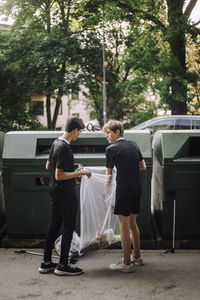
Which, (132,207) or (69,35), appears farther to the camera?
(69,35)

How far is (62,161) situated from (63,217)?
1.80ft

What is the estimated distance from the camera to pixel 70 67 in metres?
18.6

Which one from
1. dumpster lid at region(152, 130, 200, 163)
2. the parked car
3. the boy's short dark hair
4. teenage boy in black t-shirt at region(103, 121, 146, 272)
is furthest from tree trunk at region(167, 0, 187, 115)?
the boy's short dark hair


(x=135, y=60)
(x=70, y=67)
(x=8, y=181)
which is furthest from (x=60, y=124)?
(x=8, y=181)

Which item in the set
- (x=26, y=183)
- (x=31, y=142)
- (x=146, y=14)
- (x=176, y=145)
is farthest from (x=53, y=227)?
(x=146, y=14)

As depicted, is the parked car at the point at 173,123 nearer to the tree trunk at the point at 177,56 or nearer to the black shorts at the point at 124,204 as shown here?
the tree trunk at the point at 177,56

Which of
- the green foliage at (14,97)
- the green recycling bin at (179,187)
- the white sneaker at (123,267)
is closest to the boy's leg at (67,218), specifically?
the white sneaker at (123,267)

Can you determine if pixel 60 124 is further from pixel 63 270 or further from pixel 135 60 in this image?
pixel 63 270

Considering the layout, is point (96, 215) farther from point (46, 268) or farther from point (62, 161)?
point (62, 161)

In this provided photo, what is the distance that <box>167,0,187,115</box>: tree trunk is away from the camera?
45.4ft

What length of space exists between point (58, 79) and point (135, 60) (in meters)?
3.95

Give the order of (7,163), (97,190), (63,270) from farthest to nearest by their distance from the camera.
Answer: (7,163) < (97,190) < (63,270)

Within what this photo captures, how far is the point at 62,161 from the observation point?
349 cm

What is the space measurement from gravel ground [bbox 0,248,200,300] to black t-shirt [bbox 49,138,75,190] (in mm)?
870
